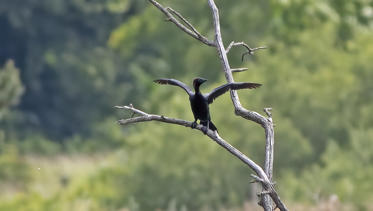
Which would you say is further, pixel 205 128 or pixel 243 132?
pixel 243 132

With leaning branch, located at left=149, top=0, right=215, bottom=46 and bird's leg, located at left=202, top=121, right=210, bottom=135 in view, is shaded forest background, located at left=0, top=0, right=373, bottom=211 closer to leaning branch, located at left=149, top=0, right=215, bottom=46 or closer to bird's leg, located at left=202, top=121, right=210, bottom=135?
bird's leg, located at left=202, top=121, right=210, bottom=135

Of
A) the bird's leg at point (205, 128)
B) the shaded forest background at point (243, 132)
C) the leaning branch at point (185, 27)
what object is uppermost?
the shaded forest background at point (243, 132)

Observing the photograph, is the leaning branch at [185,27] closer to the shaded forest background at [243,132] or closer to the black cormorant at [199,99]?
the black cormorant at [199,99]

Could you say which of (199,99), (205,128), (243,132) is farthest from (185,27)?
(243,132)

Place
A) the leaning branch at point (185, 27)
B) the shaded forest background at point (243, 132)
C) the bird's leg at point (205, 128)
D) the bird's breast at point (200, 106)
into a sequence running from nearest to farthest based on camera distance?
the leaning branch at point (185, 27) < the bird's leg at point (205, 128) < the bird's breast at point (200, 106) < the shaded forest background at point (243, 132)

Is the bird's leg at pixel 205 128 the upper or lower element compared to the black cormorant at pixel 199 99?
lower

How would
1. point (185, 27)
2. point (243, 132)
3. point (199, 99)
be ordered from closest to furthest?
point (185, 27) < point (199, 99) < point (243, 132)

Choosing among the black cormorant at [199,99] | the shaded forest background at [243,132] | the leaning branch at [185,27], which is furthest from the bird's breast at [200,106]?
the shaded forest background at [243,132]

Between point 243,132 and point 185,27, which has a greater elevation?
point 243,132

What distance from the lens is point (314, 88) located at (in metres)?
25.1

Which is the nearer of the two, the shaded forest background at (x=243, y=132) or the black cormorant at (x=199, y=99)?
the black cormorant at (x=199, y=99)

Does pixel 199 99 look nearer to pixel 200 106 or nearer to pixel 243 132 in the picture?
pixel 200 106

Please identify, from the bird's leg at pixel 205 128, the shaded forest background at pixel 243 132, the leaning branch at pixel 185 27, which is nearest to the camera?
the leaning branch at pixel 185 27

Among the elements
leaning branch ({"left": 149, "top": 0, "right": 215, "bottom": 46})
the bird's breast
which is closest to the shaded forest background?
the bird's breast
